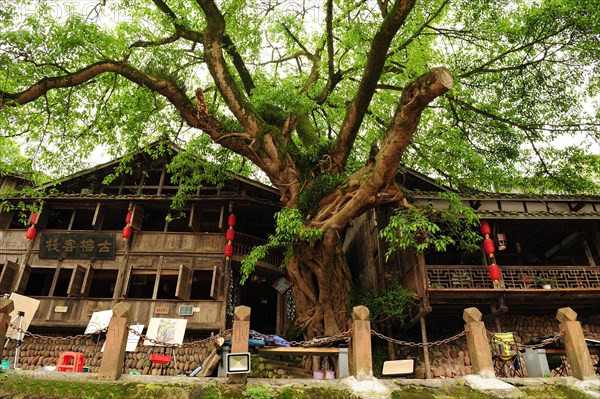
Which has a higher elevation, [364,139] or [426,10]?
[426,10]

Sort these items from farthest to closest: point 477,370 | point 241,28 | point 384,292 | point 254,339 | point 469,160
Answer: point 241,28 → point 384,292 → point 469,160 → point 254,339 → point 477,370

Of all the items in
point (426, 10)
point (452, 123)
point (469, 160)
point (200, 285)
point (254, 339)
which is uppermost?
point (426, 10)

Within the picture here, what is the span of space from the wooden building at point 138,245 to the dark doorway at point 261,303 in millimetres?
1045

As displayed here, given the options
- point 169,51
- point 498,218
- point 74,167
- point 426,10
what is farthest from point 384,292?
point 74,167

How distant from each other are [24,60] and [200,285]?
11.8 m

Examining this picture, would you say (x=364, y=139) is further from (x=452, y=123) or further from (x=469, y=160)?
(x=469, y=160)

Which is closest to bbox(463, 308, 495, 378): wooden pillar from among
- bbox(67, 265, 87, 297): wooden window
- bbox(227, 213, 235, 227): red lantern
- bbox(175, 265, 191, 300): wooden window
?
bbox(227, 213, 235, 227): red lantern

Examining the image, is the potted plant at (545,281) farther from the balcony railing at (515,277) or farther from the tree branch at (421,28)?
the tree branch at (421,28)

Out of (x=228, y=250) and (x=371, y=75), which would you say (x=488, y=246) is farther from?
(x=228, y=250)

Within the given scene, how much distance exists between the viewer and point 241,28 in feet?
47.0

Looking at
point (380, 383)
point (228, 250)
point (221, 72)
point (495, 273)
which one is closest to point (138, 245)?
point (228, 250)

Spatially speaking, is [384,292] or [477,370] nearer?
[477,370]

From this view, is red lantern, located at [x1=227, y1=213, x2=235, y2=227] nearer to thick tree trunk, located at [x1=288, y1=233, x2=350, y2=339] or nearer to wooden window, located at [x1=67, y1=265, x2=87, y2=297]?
thick tree trunk, located at [x1=288, y1=233, x2=350, y2=339]

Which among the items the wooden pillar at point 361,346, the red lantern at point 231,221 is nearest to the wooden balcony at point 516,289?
the wooden pillar at point 361,346
